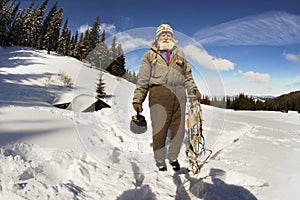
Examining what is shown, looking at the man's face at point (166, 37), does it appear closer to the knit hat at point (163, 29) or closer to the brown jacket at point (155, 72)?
the knit hat at point (163, 29)

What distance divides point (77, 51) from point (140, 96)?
55.7m

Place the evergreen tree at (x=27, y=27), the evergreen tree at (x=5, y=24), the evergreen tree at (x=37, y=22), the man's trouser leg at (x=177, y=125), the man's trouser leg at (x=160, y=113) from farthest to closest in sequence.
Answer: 1. the evergreen tree at (x=27, y=27)
2. the evergreen tree at (x=37, y=22)
3. the evergreen tree at (x=5, y=24)
4. the man's trouser leg at (x=177, y=125)
5. the man's trouser leg at (x=160, y=113)

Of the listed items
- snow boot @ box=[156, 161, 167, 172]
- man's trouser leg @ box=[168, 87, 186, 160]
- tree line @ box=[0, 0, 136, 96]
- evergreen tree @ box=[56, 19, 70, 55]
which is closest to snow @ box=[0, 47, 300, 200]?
snow boot @ box=[156, 161, 167, 172]

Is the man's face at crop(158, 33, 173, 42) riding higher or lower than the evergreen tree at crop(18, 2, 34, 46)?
lower

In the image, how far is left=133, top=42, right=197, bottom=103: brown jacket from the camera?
3314 millimetres

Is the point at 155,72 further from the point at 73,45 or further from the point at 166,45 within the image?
the point at 73,45

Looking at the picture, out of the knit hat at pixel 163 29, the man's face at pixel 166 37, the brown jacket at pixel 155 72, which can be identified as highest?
the knit hat at pixel 163 29

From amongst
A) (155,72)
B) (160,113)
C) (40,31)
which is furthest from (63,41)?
(160,113)

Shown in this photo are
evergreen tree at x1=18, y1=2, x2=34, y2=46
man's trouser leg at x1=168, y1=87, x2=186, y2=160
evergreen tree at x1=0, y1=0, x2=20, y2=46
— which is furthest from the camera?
evergreen tree at x1=18, y1=2, x2=34, y2=46

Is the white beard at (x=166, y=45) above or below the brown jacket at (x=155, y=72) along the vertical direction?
above

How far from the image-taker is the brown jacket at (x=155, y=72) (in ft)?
10.9

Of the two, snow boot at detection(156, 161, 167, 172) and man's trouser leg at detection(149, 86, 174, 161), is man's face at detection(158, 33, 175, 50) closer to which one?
man's trouser leg at detection(149, 86, 174, 161)

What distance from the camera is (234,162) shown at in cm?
374

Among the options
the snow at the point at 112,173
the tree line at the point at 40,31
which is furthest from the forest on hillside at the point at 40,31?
the snow at the point at 112,173
